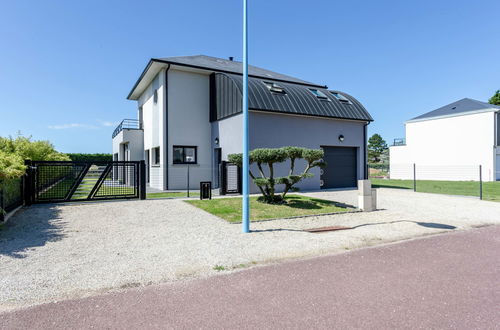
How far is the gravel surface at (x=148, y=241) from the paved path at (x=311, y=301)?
16.9 inches

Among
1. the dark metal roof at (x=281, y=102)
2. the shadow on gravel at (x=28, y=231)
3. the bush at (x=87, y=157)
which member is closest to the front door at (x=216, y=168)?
the dark metal roof at (x=281, y=102)

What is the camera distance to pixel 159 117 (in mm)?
16141

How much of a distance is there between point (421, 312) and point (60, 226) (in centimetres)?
783

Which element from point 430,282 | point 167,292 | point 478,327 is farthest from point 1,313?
point 430,282

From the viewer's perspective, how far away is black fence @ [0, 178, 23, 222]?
23.2 ft

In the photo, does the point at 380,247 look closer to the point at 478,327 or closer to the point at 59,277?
the point at 478,327

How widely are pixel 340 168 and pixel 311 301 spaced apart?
14.3 metres

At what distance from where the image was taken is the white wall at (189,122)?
619 inches

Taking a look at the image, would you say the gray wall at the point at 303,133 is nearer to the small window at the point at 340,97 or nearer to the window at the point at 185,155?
the small window at the point at 340,97

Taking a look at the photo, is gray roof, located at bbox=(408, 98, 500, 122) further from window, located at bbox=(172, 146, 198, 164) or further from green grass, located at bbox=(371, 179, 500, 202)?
window, located at bbox=(172, 146, 198, 164)

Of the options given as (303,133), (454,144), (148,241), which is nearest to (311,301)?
(148,241)

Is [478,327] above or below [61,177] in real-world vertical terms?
below

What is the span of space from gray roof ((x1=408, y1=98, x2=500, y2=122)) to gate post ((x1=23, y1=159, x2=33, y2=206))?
35.2 metres

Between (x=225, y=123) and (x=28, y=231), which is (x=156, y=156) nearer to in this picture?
(x=225, y=123)
